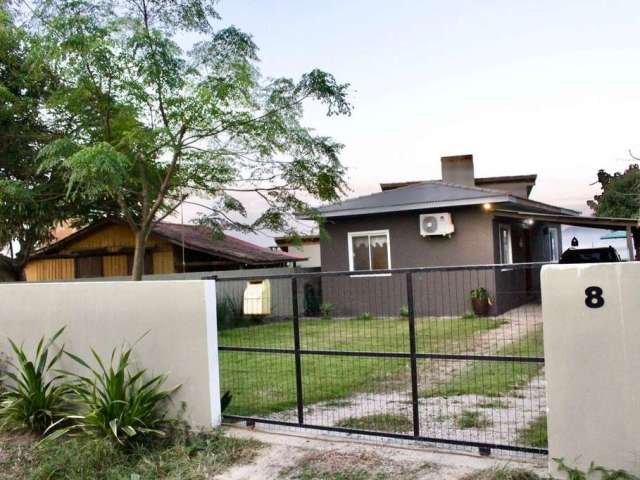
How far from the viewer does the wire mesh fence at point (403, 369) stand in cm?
457

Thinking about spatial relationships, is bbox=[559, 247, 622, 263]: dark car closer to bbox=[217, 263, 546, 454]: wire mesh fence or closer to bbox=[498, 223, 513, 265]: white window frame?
bbox=[498, 223, 513, 265]: white window frame

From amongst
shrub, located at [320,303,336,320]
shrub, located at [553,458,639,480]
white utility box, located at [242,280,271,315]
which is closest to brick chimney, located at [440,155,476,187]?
shrub, located at [320,303,336,320]

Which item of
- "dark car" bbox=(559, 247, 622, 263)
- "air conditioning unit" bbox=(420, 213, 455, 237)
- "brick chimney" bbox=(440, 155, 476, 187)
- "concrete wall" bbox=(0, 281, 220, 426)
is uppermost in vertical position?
"brick chimney" bbox=(440, 155, 476, 187)

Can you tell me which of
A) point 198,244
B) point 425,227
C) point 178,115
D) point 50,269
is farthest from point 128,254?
point 425,227

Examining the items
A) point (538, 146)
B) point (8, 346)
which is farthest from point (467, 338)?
point (538, 146)

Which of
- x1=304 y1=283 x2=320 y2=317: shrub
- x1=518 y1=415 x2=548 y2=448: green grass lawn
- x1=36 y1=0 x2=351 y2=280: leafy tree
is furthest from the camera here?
x1=36 y1=0 x2=351 y2=280: leafy tree

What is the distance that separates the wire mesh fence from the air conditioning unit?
7.18 m

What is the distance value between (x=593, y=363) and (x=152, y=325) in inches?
153

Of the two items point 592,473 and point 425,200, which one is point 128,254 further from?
point 592,473

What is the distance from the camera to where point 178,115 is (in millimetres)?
10898

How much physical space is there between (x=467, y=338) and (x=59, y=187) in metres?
11.8

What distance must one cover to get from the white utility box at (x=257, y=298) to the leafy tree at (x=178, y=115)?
4.72m

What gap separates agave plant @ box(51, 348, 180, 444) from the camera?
4951mm

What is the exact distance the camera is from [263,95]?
1205cm
